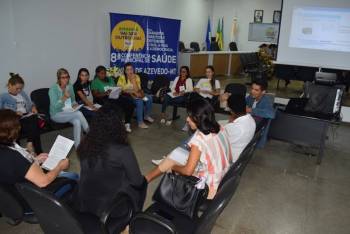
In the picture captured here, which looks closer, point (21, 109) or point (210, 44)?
point (21, 109)

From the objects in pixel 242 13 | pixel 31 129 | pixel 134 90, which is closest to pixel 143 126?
pixel 134 90

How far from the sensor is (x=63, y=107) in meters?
4.12

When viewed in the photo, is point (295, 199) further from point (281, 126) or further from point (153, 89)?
point (153, 89)

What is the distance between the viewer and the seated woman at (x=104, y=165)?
1765mm

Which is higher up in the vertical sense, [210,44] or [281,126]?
[210,44]

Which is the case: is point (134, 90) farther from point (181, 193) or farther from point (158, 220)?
point (158, 220)

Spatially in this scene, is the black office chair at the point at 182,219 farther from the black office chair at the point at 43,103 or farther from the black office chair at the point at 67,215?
the black office chair at the point at 43,103

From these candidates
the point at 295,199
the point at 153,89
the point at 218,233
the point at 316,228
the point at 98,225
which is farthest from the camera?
the point at 153,89

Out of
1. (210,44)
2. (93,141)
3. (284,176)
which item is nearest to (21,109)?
(93,141)

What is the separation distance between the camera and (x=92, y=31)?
591 cm

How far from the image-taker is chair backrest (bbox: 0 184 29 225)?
1.81 m

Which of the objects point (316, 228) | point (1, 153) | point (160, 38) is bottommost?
point (316, 228)

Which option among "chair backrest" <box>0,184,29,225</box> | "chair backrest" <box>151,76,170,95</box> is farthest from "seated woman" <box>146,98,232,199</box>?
"chair backrest" <box>151,76,170,95</box>

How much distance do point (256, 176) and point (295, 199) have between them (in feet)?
1.89
